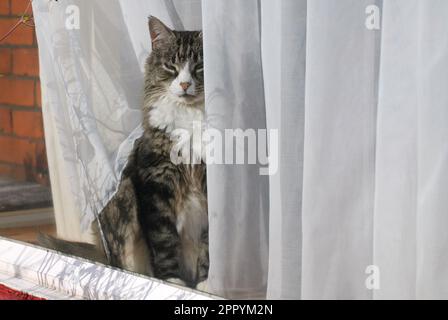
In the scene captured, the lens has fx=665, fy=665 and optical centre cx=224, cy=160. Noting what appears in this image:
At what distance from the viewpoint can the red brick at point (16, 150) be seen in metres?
1.93

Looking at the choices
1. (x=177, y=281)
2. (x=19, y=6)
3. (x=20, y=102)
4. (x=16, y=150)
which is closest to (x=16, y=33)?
(x=19, y=6)

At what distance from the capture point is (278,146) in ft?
4.33

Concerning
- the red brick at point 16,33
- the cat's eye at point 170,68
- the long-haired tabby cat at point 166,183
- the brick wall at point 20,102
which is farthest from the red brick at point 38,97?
the cat's eye at point 170,68

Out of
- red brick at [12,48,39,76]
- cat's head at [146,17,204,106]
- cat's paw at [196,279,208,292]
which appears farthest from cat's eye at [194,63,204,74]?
red brick at [12,48,39,76]

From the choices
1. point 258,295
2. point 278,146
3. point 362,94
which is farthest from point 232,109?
point 258,295

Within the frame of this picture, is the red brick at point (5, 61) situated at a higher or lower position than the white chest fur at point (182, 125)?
higher

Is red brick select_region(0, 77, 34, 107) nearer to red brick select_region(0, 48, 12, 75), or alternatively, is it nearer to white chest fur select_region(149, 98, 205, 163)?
red brick select_region(0, 48, 12, 75)

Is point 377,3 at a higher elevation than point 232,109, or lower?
higher

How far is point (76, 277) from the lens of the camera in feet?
5.81

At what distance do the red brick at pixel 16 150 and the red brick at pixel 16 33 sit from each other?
286mm

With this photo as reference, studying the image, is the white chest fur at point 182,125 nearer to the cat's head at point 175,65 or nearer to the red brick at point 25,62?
the cat's head at point 175,65

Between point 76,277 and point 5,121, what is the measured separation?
1.81ft

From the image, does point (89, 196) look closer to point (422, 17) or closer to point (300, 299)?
point (300, 299)
